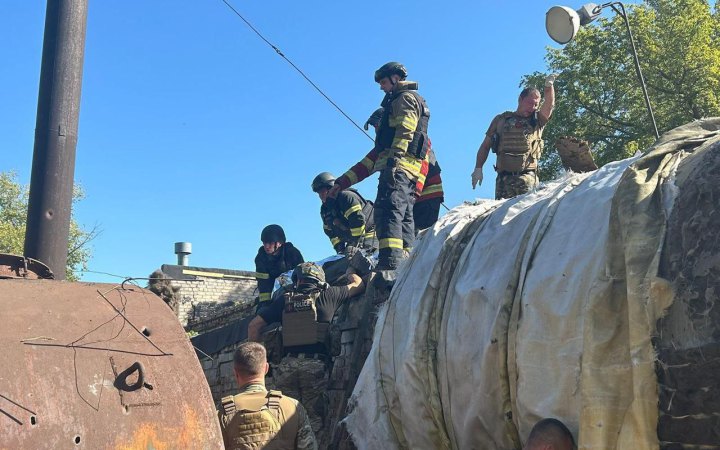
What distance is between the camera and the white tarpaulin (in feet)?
8.75

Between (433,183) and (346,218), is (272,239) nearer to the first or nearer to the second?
(346,218)

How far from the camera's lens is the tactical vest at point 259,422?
4.29 meters

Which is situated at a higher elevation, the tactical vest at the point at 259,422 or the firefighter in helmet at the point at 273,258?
the firefighter in helmet at the point at 273,258

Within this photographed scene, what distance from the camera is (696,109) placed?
20844 millimetres

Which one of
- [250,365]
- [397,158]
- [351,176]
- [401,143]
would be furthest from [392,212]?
[250,365]

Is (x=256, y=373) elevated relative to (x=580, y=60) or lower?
lower

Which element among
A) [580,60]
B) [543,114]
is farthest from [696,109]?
[543,114]

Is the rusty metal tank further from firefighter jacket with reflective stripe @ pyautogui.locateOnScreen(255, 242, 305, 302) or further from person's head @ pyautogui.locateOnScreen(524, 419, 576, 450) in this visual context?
firefighter jacket with reflective stripe @ pyautogui.locateOnScreen(255, 242, 305, 302)

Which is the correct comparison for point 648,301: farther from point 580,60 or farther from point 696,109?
point 580,60

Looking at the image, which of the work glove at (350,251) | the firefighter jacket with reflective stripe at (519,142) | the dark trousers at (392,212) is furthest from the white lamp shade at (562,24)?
the work glove at (350,251)

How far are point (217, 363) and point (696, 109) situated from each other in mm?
16606

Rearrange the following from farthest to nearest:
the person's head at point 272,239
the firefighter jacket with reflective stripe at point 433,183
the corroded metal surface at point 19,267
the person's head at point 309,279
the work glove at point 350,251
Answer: the person's head at point 272,239 < the work glove at point 350,251 < the firefighter jacket with reflective stripe at point 433,183 < the person's head at point 309,279 < the corroded metal surface at point 19,267

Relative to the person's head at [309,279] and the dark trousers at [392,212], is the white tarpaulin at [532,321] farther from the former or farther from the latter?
the person's head at [309,279]

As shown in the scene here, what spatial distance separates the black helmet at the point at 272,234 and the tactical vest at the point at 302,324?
2374 millimetres
